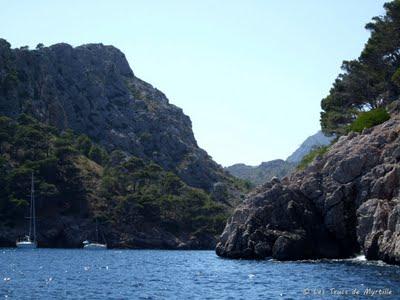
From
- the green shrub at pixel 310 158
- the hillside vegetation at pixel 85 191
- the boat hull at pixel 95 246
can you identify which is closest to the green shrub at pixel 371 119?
the green shrub at pixel 310 158

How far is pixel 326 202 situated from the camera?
77.6 m

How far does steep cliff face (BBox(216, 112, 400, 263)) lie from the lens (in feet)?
237

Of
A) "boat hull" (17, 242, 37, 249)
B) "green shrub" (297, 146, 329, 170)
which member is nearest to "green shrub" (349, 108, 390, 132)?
"green shrub" (297, 146, 329, 170)

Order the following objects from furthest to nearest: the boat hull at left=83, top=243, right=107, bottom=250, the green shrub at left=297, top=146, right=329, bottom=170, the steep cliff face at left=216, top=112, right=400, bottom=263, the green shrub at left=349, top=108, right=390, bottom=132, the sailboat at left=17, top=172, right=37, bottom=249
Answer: the boat hull at left=83, top=243, right=107, bottom=250 < the sailboat at left=17, top=172, right=37, bottom=249 < the green shrub at left=297, top=146, right=329, bottom=170 < the green shrub at left=349, top=108, right=390, bottom=132 < the steep cliff face at left=216, top=112, right=400, bottom=263

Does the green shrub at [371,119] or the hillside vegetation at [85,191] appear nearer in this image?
the green shrub at [371,119]

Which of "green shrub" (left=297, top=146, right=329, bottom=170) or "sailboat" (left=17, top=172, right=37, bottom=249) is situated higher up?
"green shrub" (left=297, top=146, right=329, bottom=170)

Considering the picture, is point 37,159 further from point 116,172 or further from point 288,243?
point 288,243

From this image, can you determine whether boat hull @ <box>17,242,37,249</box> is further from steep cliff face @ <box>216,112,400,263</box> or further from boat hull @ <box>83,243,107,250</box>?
steep cliff face @ <box>216,112,400,263</box>

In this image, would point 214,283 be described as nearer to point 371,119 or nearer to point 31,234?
point 371,119

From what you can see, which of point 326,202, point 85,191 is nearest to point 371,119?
point 326,202

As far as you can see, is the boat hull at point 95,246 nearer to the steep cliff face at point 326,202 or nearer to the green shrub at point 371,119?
the steep cliff face at point 326,202

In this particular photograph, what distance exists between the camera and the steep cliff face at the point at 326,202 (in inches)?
2849

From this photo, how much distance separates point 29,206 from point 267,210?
270 feet

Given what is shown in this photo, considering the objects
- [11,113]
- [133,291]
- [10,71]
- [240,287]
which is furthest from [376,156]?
[10,71]
